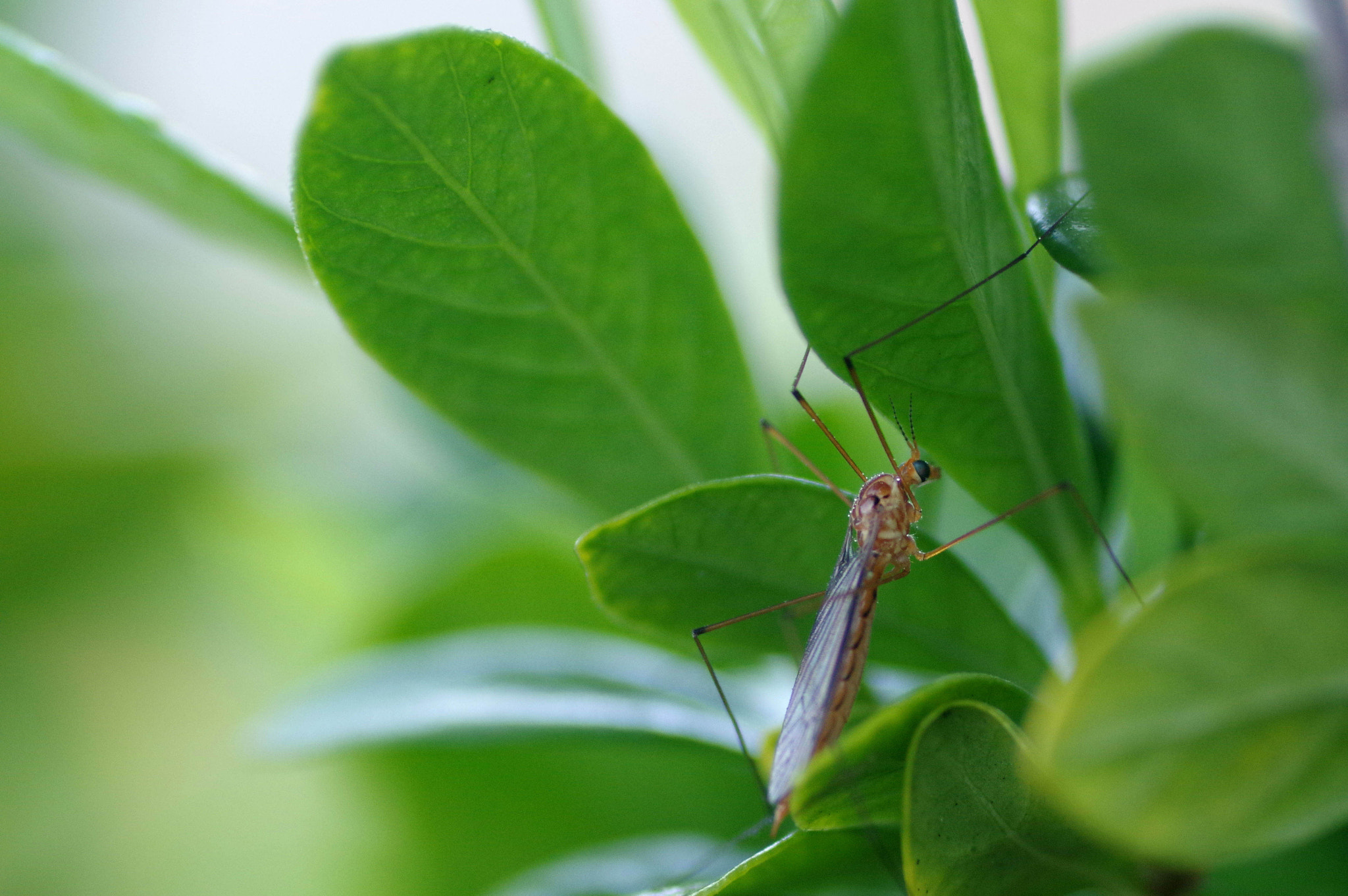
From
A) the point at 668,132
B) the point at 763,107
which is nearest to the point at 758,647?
the point at 763,107

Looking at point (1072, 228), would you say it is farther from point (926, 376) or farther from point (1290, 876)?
point (1290, 876)

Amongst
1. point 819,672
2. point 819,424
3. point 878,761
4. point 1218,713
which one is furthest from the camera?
point 819,424

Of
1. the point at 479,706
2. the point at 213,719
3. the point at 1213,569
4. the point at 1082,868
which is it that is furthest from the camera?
the point at 213,719

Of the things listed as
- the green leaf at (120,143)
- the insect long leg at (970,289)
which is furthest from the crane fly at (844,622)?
the green leaf at (120,143)

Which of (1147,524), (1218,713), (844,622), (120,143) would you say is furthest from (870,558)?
(120,143)

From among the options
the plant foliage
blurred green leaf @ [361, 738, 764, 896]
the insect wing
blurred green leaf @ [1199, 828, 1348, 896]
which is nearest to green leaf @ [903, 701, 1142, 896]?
the plant foliage

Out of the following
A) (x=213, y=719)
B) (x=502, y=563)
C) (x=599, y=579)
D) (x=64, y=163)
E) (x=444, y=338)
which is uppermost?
(x=64, y=163)

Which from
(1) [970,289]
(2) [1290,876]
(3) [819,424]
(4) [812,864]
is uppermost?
(1) [970,289]

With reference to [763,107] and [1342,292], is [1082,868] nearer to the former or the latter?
[1342,292]
